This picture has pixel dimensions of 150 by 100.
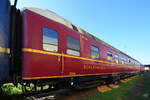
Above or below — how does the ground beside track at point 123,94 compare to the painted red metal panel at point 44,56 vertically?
below

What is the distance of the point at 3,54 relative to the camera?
3.11 metres

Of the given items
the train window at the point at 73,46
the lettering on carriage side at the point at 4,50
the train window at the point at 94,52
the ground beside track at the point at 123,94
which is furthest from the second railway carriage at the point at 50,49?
the ground beside track at the point at 123,94

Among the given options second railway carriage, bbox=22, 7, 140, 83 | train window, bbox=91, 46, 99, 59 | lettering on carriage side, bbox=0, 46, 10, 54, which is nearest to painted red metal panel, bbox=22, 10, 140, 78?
second railway carriage, bbox=22, 7, 140, 83

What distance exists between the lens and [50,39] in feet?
13.6

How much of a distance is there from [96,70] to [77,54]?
2.07 m

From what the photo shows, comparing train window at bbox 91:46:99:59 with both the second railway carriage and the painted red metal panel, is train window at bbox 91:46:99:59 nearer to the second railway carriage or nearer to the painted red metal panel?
the second railway carriage

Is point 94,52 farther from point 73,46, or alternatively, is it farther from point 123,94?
→ point 123,94

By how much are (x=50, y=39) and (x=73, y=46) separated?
139 cm

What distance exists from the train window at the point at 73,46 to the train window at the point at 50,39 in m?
0.76

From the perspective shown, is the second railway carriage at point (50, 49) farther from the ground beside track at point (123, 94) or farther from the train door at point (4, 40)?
the ground beside track at point (123, 94)

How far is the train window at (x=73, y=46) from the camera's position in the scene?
16.3 ft

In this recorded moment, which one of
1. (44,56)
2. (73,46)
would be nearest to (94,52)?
(73,46)

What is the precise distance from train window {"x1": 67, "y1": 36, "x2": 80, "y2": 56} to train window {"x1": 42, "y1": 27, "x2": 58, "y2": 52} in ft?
2.48

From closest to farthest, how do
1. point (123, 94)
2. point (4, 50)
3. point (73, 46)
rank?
1. point (4, 50)
2. point (73, 46)
3. point (123, 94)
